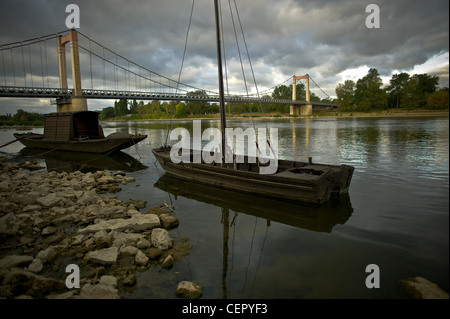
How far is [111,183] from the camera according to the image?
1100cm

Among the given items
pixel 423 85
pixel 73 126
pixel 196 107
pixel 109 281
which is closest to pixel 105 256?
pixel 109 281

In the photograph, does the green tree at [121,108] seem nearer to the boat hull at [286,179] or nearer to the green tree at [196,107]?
the green tree at [196,107]

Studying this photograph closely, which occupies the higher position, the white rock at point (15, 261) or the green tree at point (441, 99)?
the green tree at point (441, 99)

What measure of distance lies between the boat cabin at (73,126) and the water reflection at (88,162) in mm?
1471

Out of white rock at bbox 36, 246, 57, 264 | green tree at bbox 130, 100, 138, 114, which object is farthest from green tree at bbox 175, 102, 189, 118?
white rock at bbox 36, 246, 57, 264

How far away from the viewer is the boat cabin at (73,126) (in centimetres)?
2048

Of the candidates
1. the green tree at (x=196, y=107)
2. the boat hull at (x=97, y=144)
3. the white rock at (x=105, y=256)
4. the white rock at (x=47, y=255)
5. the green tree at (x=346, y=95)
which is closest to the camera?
the white rock at (x=105, y=256)

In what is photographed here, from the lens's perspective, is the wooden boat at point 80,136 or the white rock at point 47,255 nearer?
the white rock at point 47,255

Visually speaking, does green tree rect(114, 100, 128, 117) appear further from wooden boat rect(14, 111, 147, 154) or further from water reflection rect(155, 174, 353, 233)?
water reflection rect(155, 174, 353, 233)

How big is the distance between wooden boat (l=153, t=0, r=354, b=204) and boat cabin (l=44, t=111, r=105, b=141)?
13615 mm

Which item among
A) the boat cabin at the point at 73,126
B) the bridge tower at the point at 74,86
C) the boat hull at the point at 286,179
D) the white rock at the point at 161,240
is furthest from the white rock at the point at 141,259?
the bridge tower at the point at 74,86
